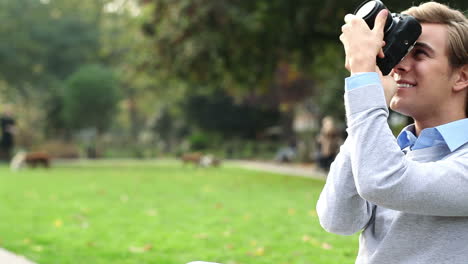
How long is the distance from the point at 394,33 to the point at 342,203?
51 cm

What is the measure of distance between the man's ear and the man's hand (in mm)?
277

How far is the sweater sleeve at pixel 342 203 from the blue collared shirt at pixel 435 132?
203mm

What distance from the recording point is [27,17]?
30.8 m

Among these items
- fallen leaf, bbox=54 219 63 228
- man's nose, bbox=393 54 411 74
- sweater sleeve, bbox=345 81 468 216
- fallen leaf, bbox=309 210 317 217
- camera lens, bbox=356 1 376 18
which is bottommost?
fallen leaf, bbox=309 210 317 217

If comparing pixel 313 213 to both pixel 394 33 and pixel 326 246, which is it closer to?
pixel 326 246

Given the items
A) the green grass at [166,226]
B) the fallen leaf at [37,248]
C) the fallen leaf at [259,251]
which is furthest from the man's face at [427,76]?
the fallen leaf at [37,248]

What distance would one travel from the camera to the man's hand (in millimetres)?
1504

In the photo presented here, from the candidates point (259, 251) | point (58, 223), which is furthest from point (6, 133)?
point (259, 251)

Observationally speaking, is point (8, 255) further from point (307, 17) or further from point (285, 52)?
point (285, 52)

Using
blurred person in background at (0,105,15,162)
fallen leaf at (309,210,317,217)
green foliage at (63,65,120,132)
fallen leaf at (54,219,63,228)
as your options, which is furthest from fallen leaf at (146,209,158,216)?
green foliage at (63,65,120,132)

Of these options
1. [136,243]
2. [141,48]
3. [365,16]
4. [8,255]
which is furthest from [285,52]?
[365,16]

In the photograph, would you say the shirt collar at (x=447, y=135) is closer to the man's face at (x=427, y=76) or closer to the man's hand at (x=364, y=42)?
the man's face at (x=427, y=76)

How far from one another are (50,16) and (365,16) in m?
33.7

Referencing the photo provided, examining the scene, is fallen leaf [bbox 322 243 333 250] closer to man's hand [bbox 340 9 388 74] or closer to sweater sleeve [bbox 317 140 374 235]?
sweater sleeve [bbox 317 140 374 235]
